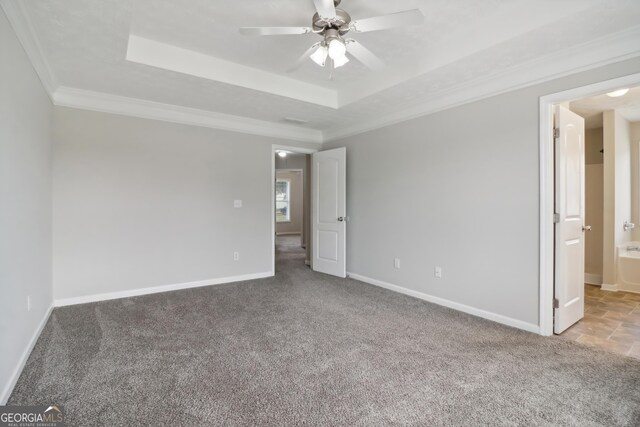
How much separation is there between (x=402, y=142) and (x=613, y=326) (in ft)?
9.39

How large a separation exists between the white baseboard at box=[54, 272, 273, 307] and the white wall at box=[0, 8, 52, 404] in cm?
47

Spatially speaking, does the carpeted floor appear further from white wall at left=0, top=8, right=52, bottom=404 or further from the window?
the window

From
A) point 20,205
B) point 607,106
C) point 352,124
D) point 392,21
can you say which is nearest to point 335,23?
point 392,21

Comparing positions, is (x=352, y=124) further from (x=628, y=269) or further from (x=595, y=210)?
(x=628, y=269)

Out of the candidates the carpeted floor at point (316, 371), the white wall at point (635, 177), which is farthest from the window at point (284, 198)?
the white wall at point (635, 177)

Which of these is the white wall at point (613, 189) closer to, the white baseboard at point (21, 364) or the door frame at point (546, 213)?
the door frame at point (546, 213)

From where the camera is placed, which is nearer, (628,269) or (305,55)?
(305,55)

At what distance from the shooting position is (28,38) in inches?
88.7

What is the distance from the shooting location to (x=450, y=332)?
9.15ft

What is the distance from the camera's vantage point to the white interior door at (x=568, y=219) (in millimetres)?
2732

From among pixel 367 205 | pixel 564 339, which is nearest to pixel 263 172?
pixel 367 205

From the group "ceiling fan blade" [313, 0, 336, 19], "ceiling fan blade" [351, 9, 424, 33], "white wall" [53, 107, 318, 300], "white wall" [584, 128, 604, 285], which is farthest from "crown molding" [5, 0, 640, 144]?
"white wall" [584, 128, 604, 285]

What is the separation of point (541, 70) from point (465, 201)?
1.33m

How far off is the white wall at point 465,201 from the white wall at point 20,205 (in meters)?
3.68
